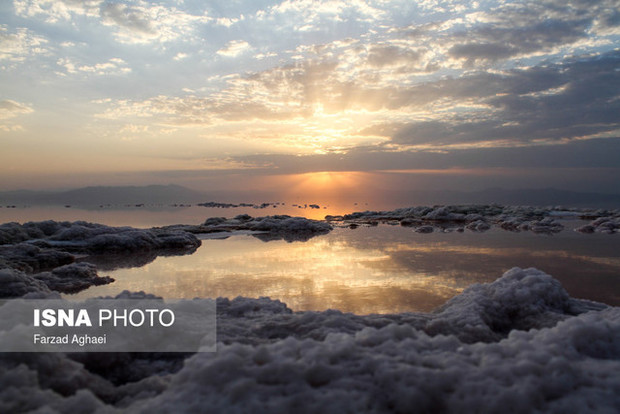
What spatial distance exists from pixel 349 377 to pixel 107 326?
245 centimetres

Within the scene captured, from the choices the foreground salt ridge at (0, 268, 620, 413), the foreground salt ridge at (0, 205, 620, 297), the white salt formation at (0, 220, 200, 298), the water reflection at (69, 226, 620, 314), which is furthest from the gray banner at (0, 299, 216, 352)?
the white salt formation at (0, 220, 200, 298)

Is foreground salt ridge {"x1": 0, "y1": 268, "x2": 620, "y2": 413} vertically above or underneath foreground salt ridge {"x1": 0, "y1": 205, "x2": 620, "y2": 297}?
above

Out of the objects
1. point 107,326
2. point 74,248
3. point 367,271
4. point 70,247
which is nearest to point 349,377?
point 107,326

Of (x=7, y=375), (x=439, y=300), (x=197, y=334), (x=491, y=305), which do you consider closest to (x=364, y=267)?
(x=439, y=300)

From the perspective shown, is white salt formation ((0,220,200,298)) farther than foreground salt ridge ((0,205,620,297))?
Yes

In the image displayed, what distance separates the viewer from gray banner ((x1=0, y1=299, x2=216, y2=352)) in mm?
3057

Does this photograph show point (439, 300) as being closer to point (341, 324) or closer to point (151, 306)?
point (341, 324)

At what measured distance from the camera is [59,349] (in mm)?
2865

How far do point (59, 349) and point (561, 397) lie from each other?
3.44m

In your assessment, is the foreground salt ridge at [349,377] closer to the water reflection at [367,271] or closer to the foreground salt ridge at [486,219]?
the water reflection at [367,271]

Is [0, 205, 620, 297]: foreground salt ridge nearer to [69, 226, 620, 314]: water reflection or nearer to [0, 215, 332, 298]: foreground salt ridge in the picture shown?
[0, 215, 332, 298]: foreground salt ridge

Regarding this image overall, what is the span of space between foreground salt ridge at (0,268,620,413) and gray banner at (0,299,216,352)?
0.16 m

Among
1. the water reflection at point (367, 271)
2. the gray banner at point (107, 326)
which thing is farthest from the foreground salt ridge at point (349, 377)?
the water reflection at point (367, 271)

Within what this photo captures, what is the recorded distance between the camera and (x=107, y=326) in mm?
3471
